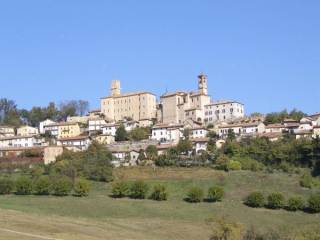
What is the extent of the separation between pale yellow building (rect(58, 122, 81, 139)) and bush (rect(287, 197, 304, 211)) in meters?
63.0

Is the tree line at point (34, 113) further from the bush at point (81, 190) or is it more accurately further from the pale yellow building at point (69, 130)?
the bush at point (81, 190)

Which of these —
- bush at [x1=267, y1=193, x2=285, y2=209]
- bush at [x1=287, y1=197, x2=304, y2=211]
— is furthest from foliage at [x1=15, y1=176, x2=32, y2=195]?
bush at [x1=287, y1=197, x2=304, y2=211]

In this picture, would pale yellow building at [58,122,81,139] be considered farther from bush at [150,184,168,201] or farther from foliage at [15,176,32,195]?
bush at [150,184,168,201]

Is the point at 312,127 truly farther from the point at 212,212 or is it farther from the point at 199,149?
the point at 212,212

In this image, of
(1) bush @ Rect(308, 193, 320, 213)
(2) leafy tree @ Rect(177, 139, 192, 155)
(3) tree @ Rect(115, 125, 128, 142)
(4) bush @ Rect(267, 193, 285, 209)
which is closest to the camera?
(1) bush @ Rect(308, 193, 320, 213)

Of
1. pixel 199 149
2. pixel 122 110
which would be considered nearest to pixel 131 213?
pixel 199 149

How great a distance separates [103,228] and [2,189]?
1046 inches

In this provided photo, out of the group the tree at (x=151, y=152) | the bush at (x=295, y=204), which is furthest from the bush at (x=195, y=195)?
the tree at (x=151, y=152)

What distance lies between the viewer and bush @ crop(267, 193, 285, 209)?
69562mm

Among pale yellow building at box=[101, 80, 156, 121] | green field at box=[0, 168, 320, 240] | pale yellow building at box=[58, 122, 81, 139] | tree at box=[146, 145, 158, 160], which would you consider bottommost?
green field at box=[0, 168, 320, 240]

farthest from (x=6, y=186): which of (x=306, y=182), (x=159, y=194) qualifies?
(x=306, y=182)

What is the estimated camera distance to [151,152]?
99188 millimetres

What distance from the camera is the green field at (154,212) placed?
4934 centimetres

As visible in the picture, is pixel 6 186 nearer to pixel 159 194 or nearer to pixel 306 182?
pixel 159 194
